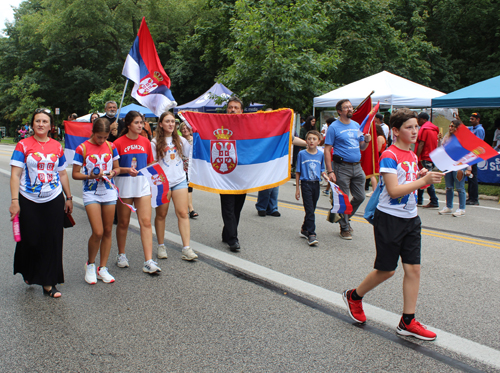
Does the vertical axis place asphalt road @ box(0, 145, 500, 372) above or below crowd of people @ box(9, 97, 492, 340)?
below

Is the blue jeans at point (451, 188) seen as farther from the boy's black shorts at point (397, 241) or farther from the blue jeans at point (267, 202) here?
the boy's black shorts at point (397, 241)

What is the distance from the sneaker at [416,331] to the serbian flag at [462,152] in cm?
129

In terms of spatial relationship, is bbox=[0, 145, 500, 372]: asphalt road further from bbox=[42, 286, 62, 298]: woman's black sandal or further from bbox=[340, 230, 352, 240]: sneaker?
bbox=[340, 230, 352, 240]: sneaker

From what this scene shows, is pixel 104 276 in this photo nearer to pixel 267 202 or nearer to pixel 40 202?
pixel 40 202

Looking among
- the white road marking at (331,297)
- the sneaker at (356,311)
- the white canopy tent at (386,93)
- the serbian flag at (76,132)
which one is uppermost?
the white canopy tent at (386,93)

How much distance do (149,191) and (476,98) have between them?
919 centimetres

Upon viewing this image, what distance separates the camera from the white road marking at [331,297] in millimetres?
3412

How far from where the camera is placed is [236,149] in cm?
640

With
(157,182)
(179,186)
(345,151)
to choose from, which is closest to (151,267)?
(157,182)

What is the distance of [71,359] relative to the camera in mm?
3326

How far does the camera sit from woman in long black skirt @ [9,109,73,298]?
4277mm

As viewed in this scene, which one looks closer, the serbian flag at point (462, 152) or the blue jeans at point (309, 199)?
the serbian flag at point (462, 152)

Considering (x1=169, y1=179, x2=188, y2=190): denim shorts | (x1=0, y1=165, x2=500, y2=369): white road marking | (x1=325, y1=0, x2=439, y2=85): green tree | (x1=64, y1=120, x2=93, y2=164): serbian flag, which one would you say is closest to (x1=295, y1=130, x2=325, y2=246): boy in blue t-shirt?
(x1=0, y1=165, x2=500, y2=369): white road marking

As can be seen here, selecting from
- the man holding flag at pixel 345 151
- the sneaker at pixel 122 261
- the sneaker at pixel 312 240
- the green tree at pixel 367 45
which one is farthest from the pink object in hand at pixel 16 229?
the green tree at pixel 367 45
